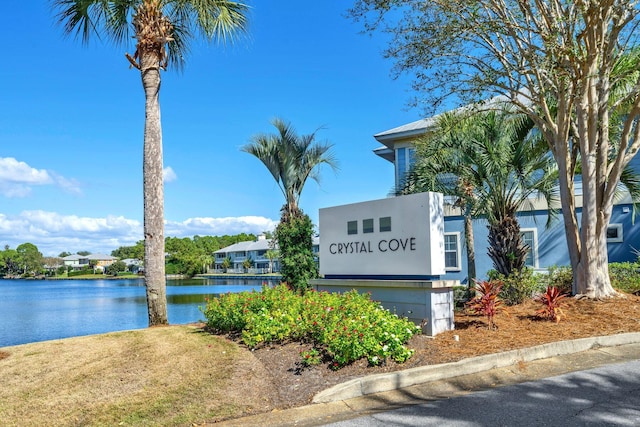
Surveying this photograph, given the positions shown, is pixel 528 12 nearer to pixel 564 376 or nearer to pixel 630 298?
pixel 630 298

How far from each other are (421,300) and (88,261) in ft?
572

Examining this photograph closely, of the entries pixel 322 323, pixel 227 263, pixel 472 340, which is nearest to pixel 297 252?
pixel 322 323

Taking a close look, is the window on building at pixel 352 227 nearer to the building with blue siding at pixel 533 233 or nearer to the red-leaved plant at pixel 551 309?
the red-leaved plant at pixel 551 309

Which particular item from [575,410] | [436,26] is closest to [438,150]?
[436,26]

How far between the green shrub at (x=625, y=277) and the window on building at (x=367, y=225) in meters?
6.68

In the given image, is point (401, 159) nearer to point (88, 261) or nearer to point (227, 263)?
point (227, 263)

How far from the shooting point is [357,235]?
9711mm

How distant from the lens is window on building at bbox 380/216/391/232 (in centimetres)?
908

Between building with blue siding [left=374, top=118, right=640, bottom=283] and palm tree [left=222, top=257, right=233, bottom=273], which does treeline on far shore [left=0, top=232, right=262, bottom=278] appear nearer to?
palm tree [left=222, top=257, right=233, bottom=273]

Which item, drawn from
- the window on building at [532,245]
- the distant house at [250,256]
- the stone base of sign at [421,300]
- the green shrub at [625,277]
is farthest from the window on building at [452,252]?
the distant house at [250,256]

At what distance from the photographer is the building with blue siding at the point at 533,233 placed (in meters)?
17.2

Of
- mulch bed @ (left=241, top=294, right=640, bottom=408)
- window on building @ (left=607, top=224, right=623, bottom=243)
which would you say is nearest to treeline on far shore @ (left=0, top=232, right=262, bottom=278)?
window on building @ (left=607, top=224, right=623, bottom=243)

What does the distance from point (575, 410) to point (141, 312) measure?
23.2 m

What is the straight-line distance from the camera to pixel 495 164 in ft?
39.1
